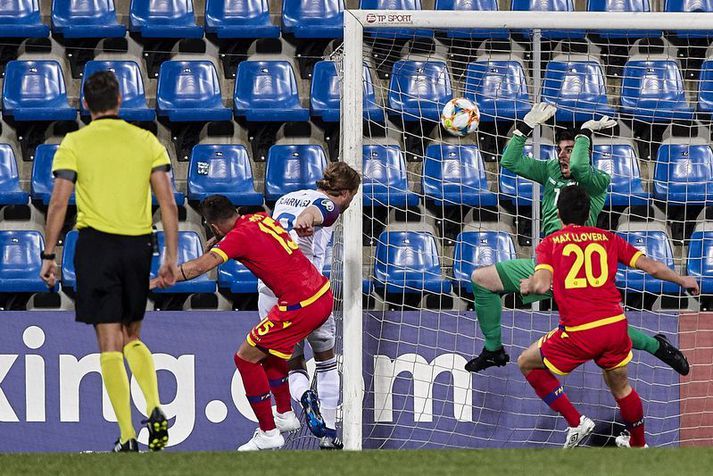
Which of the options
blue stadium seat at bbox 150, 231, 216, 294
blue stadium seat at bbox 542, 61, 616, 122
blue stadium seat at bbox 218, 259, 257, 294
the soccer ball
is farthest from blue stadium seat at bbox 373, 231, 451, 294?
blue stadium seat at bbox 542, 61, 616, 122

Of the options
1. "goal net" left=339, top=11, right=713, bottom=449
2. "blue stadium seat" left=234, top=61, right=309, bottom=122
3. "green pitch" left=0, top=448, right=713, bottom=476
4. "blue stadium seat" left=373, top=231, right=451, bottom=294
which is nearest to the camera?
"green pitch" left=0, top=448, right=713, bottom=476

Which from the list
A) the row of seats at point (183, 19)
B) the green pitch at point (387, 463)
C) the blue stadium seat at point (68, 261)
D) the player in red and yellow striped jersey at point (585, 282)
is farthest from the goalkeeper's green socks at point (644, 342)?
the blue stadium seat at point (68, 261)

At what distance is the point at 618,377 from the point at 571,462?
82.2 inches

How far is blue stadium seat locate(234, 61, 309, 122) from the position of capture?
8719 mm

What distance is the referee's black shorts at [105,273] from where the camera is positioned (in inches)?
196

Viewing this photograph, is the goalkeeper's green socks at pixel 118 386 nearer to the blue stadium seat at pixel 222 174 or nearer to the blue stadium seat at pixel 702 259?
the blue stadium seat at pixel 222 174

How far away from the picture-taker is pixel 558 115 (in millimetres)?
8734

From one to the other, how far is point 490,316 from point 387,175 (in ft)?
5.60

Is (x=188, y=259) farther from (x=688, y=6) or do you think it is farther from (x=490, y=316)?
(x=688, y=6)

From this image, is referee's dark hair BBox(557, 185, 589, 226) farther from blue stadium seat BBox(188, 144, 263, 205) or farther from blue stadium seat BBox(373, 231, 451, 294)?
blue stadium seat BBox(188, 144, 263, 205)

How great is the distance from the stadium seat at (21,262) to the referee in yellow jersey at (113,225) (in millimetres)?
3291

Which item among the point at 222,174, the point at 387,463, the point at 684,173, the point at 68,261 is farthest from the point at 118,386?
the point at 684,173

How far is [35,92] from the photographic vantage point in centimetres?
878

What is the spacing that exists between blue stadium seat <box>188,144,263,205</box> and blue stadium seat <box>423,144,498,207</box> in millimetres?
1212
